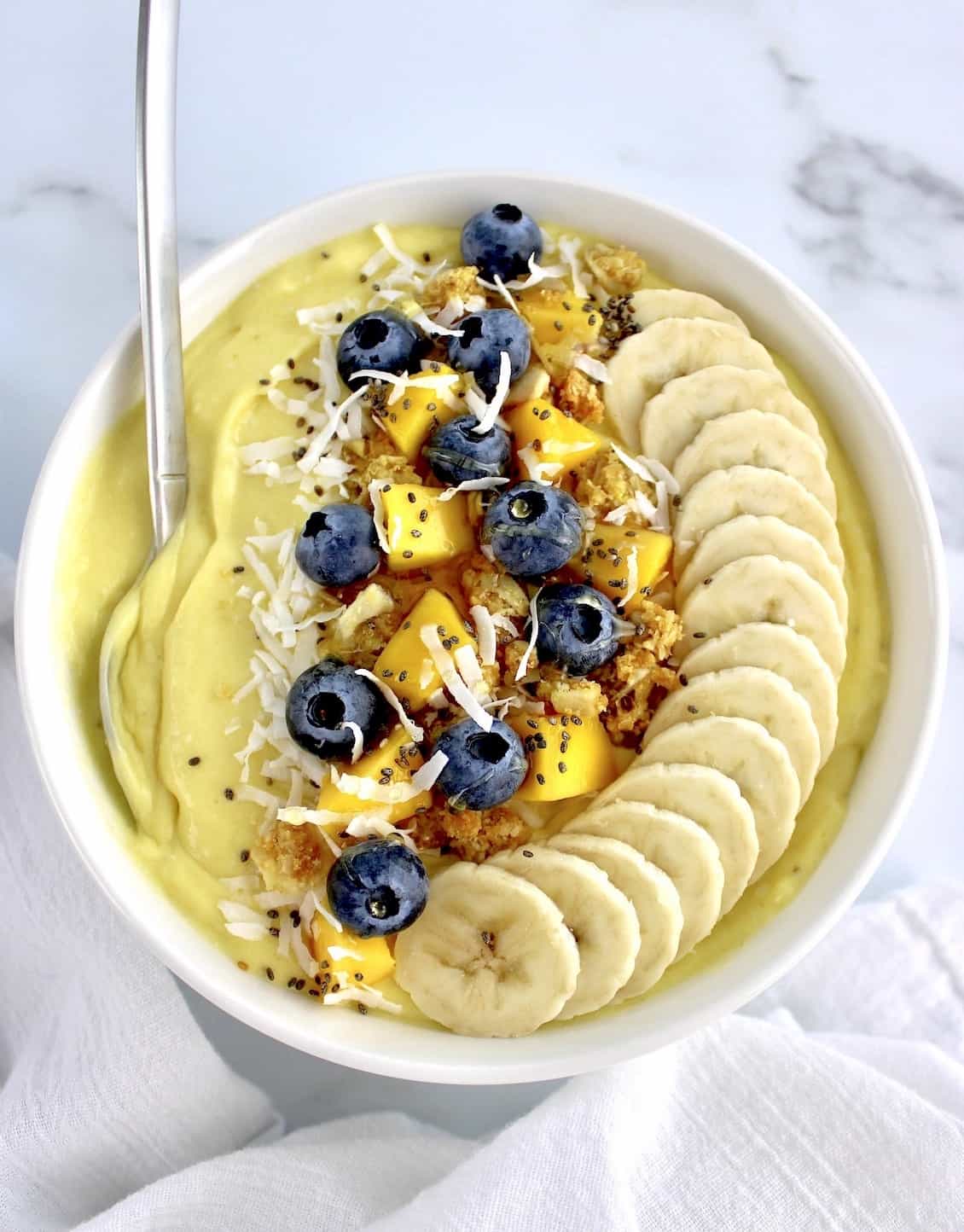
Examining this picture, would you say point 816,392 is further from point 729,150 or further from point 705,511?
point 729,150

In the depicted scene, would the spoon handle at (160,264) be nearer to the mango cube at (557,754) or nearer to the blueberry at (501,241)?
the blueberry at (501,241)

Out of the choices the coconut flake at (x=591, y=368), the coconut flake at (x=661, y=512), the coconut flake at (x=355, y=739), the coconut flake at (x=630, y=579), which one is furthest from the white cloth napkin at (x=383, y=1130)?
the coconut flake at (x=591, y=368)

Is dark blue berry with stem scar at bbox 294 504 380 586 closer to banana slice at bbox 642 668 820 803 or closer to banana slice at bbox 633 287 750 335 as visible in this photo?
banana slice at bbox 642 668 820 803

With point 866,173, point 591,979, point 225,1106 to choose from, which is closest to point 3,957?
point 225,1106

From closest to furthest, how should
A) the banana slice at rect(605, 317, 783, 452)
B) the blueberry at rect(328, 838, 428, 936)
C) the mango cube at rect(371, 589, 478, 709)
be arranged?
the blueberry at rect(328, 838, 428, 936), the mango cube at rect(371, 589, 478, 709), the banana slice at rect(605, 317, 783, 452)

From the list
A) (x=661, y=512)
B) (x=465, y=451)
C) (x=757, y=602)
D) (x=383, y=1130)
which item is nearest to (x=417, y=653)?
(x=465, y=451)

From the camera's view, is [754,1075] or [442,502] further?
[754,1075]

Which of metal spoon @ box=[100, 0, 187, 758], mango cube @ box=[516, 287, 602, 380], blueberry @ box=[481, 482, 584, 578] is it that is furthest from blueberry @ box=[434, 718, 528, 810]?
mango cube @ box=[516, 287, 602, 380]
